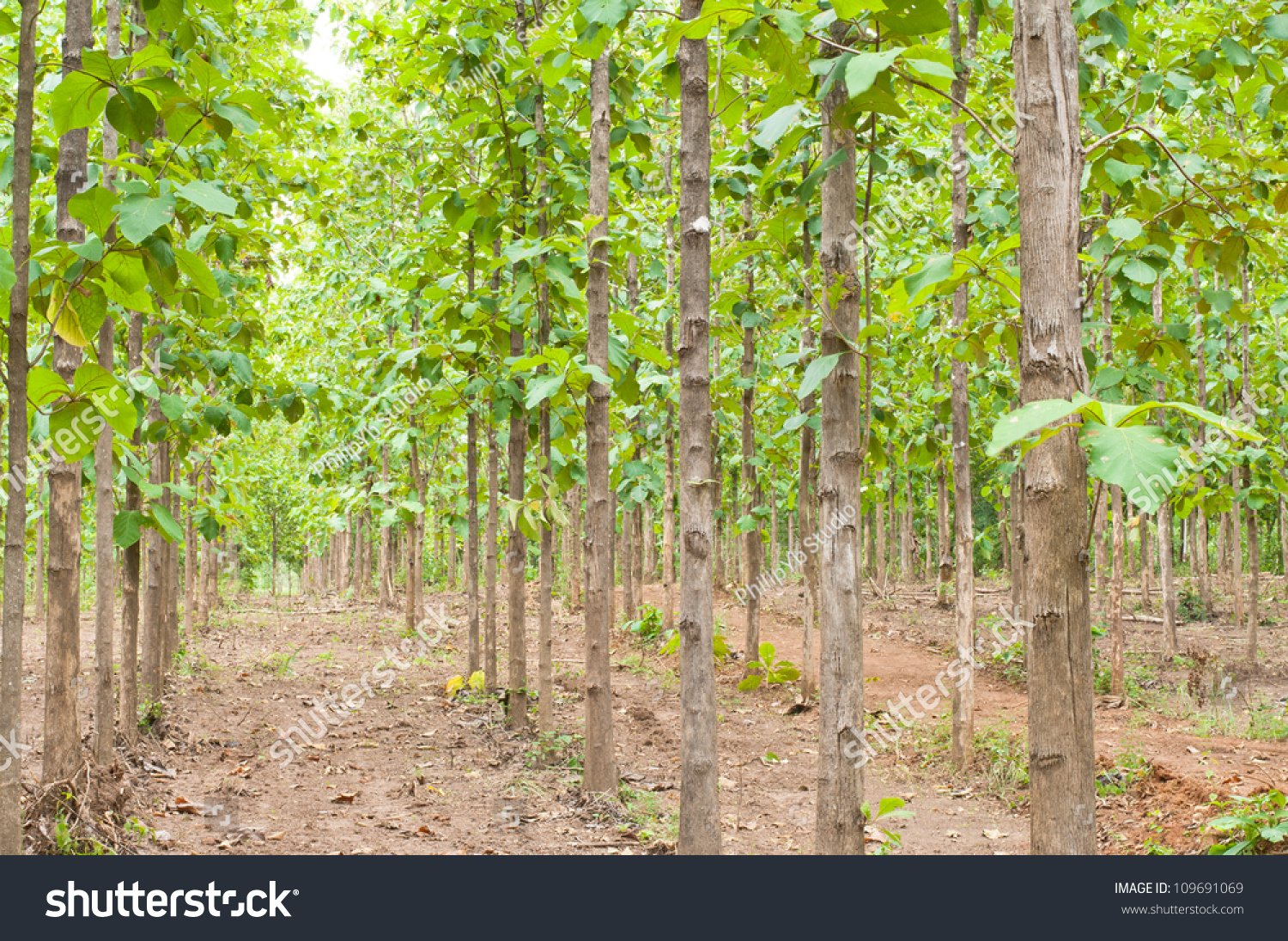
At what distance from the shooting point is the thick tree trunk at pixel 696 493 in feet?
12.1

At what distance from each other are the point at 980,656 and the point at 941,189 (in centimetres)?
649

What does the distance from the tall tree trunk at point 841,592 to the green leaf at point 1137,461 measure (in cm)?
156

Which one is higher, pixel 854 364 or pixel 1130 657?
pixel 854 364

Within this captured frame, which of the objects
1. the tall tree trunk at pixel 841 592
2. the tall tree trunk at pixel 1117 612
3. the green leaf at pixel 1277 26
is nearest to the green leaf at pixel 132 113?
the tall tree trunk at pixel 841 592

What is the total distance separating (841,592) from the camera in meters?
2.85

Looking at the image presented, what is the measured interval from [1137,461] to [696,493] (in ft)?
8.54

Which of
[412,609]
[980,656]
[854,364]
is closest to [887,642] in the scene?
[980,656]

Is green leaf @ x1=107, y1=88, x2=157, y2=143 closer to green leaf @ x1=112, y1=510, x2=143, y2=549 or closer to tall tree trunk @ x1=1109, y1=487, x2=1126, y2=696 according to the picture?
green leaf @ x1=112, y1=510, x2=143, y2=549

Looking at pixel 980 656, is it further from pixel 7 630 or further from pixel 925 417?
pixel 7 630

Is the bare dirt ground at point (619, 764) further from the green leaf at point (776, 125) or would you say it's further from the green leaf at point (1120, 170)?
the green leaf at point (776, 125)

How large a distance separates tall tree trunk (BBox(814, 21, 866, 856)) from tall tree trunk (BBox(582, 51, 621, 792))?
8.99ft

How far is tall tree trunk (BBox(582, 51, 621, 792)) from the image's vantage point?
18.0 feet

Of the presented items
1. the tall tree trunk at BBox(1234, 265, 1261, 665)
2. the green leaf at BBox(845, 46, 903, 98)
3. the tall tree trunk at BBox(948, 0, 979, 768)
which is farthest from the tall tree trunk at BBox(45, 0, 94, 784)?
the tall tree trunk at BBox(1234, 265, 1261, 665)

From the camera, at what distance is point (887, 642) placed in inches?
551
